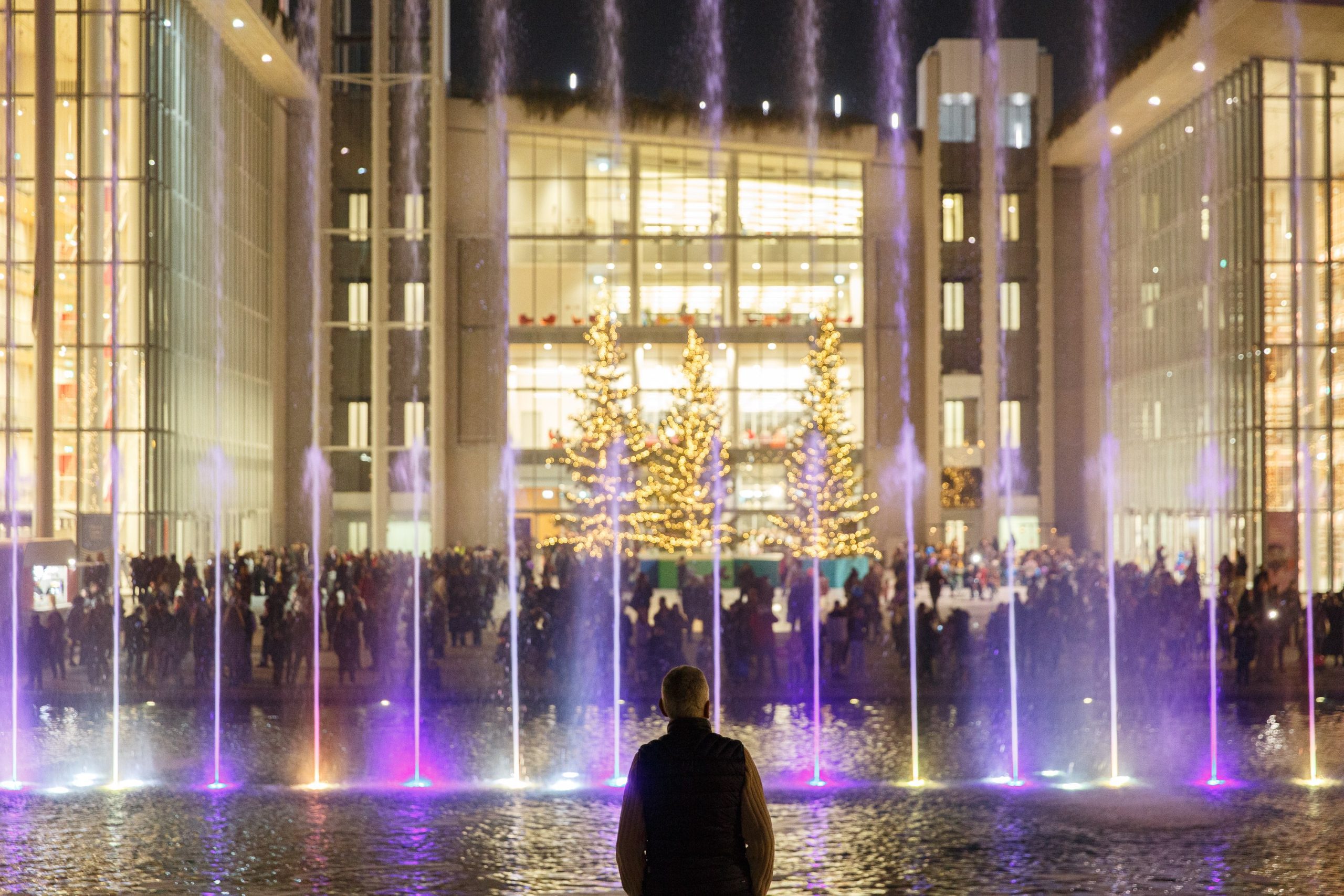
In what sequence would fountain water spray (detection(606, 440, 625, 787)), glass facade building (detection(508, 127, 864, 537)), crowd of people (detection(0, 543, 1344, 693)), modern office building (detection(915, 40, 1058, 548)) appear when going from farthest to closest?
modern office building (detection(915, 40, 1058, 548)) → glass facade building (detection(508, 127, 864, 537)) → crowd of people (detection(0, 543, 1344, 693)) → fountain water spray (detection(606, 440, 625, 787))

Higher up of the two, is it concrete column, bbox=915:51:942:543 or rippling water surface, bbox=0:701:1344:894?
concrete column, bbox=915:51:942:543

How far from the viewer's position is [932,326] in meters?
54.8

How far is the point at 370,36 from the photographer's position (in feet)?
173

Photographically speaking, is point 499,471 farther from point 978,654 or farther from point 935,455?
point 978,654

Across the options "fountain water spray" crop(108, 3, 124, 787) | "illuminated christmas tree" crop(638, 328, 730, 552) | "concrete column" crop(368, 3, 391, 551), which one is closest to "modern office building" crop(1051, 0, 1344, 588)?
"illuminated christmas tree" crop(638, 328, 730, 552)

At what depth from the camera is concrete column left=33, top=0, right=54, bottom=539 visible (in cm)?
3566

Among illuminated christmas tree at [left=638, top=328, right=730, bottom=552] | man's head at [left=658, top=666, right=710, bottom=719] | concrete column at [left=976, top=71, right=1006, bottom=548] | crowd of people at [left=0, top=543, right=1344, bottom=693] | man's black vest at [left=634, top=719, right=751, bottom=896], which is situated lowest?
crowd of people at [left=0, top=543, right=1344, bottom=693]

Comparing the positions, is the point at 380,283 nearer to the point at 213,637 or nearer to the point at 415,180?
the point at 415,180

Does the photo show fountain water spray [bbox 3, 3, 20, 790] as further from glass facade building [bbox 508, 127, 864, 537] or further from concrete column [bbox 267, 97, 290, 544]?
glass facade building [bbox 508, 127, 864, 537]

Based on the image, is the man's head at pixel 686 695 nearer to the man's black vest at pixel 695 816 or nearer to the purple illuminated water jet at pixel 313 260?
the man's black vest at pixel 695 816

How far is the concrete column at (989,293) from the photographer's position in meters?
55.1

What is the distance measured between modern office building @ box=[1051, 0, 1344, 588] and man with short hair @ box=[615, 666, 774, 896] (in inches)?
1321

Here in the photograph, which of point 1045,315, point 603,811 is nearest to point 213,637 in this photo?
point 603,811

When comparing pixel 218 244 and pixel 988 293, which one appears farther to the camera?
pixel 988 293
